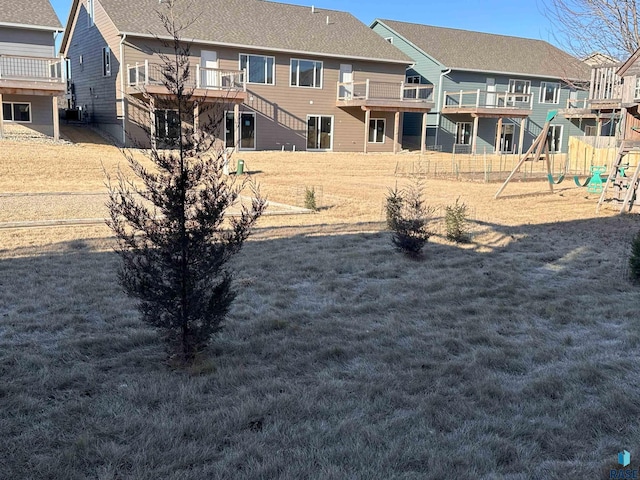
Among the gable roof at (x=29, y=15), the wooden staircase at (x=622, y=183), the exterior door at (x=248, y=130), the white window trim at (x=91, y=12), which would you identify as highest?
the white window trim at (x=91, y=12)

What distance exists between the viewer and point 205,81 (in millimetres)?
25469

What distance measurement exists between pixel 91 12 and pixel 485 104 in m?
22.7

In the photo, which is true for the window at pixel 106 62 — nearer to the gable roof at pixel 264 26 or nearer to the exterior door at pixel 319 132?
the gable roof at pixel 264 26

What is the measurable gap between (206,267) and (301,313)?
5.67 ft

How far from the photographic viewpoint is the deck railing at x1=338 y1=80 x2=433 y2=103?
30.4 metres

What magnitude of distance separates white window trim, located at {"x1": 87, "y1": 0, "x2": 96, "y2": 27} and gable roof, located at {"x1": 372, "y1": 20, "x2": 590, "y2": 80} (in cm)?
1745

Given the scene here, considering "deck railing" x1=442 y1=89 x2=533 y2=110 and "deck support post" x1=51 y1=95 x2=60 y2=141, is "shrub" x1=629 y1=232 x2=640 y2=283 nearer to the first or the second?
"deck support post" x1=51 y1=95 x2=60 y2=141

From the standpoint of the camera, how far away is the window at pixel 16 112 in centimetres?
2448

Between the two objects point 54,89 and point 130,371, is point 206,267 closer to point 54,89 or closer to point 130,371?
point 130,371

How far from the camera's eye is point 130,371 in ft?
14.0

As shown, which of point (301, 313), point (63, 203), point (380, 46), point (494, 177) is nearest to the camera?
point (301, 313)

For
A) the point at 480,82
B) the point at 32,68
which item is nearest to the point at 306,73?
the point at 480,82

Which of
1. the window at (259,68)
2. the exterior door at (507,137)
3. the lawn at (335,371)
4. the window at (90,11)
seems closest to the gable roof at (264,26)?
the window at (259,68)

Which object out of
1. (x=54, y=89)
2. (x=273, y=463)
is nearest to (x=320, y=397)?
(x=273, y=463)
